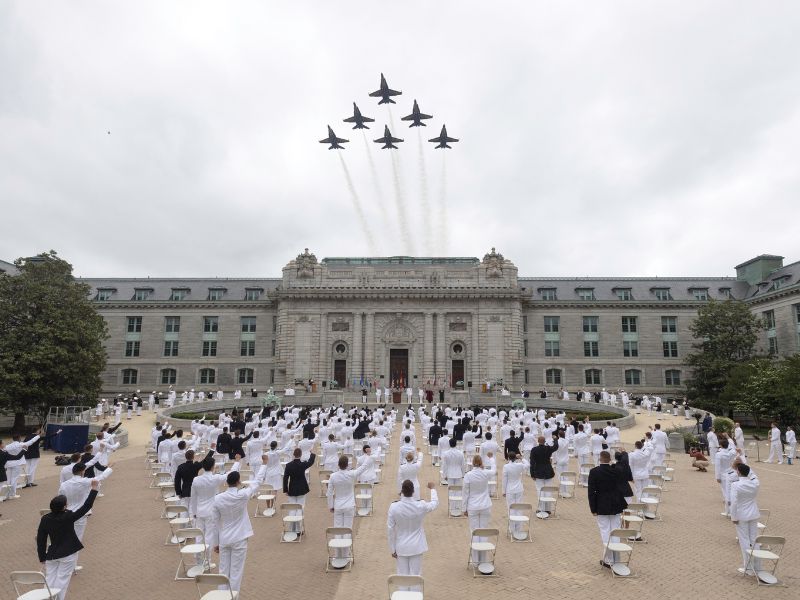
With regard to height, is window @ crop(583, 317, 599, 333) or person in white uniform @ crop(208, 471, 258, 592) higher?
window @ crop(583, 317, 599, 333)

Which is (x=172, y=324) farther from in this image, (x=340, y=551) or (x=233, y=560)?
(x=233, y=560)

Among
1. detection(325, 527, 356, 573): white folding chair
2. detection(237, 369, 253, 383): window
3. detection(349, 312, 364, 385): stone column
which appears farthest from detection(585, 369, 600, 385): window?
detection(325, 527, 356, 573): white folding chair

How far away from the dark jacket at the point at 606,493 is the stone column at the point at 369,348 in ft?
167

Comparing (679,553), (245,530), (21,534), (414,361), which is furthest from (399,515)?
(414,361)

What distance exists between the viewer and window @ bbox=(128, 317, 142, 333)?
67812mm

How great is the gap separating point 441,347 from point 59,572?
5434 cm

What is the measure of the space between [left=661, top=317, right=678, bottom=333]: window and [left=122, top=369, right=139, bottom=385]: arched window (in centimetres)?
6534

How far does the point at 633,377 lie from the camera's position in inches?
2554

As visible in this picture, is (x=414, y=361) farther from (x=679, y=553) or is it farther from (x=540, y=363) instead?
(x=679, y=553)

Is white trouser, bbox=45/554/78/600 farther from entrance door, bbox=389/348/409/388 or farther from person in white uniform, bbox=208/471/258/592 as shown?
entrance door, bbox=389/348/409/388

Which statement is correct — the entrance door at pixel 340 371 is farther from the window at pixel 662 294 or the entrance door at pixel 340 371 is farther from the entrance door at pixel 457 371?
the window at pixel 662 294

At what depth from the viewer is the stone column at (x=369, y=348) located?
6191 centimetres

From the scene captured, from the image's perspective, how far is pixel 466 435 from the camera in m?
22.3

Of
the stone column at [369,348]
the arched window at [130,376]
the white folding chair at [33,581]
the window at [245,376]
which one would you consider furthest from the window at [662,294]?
the white folding chair at [33,581]
